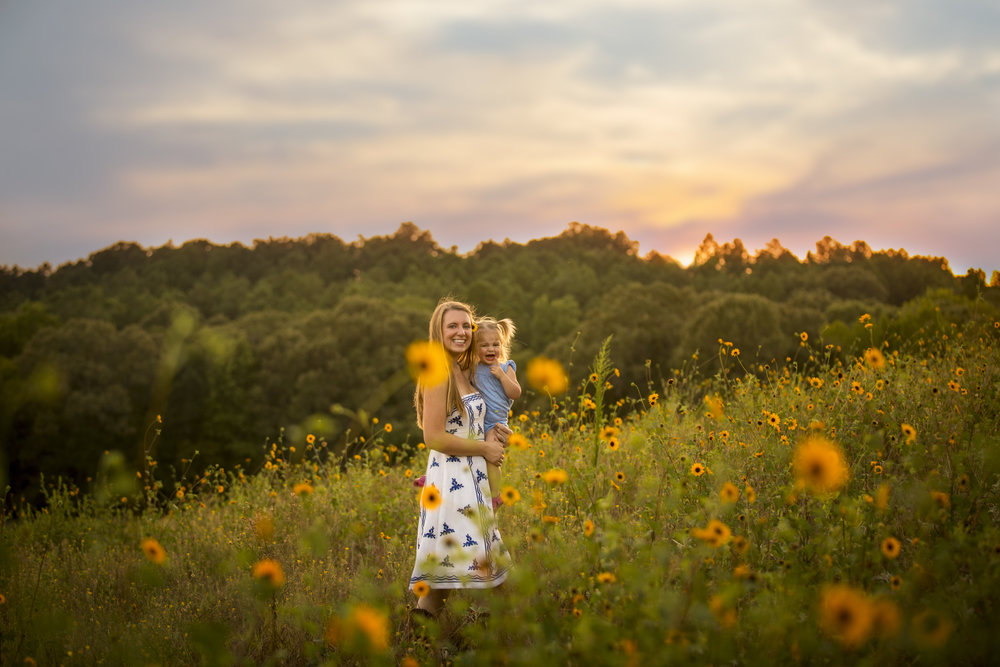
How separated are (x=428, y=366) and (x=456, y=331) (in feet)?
1.12

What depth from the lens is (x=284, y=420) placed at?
906 inches

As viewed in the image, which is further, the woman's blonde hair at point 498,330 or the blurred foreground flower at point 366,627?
the woman's blonde hair at point 498,330

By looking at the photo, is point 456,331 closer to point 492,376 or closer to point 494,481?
point 492,376

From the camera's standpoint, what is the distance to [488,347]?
12.4ft

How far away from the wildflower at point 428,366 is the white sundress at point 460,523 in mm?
220

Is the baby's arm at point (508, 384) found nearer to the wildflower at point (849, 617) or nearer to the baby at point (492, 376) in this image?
the baby at point (492, 376)

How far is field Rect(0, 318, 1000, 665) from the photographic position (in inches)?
91.9

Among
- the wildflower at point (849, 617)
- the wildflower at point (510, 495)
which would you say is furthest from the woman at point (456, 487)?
the wildflower at point (849, 617)

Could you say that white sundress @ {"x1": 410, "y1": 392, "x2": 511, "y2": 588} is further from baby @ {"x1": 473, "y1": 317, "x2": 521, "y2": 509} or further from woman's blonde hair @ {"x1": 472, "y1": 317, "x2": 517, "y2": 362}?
woman's blonde hair @ {"x1": 472, "y1": 317, "x2": 517, "y2": 362}

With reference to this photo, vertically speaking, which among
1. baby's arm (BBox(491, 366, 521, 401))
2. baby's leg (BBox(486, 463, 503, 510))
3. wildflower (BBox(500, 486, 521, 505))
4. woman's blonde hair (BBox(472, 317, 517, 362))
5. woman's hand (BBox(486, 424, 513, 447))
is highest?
woman's blonde hair (BBox(472, 317, 517, 362))

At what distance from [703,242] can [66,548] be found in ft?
116

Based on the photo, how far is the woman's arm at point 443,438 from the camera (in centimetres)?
340

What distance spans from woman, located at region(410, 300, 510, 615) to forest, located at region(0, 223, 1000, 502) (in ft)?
25.8

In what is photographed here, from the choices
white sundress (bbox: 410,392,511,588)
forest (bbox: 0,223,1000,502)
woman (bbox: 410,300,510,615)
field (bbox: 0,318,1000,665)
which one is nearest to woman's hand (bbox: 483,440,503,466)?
woman (bbox: 410,300,510,615)
